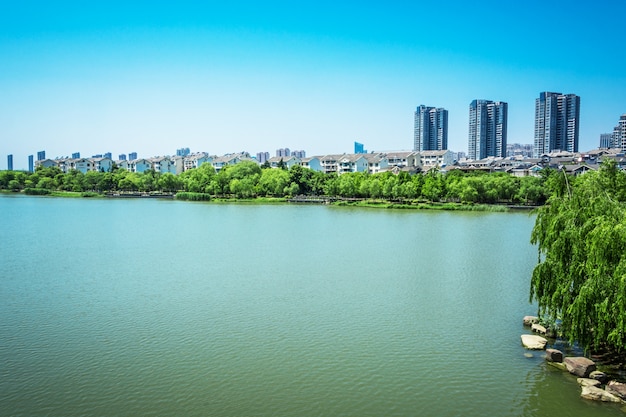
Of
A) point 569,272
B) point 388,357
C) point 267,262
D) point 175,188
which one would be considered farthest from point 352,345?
point 175,188

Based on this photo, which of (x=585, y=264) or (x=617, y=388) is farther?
(x=585, y=264)

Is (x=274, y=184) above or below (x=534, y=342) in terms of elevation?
above

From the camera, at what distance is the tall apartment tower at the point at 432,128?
406ft

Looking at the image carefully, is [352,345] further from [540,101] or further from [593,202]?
[540,101]

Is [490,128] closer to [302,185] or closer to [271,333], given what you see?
[302,185]

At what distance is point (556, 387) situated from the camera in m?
8.81

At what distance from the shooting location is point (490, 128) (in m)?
118

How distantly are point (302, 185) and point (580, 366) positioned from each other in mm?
52941

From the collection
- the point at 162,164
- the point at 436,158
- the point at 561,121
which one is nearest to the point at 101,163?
the point at 162,164

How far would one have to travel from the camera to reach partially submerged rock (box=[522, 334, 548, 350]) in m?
10.4

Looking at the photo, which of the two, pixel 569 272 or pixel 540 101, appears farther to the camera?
pixel 540 101

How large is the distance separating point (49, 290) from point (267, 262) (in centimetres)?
768

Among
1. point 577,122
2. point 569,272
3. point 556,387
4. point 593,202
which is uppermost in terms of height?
point 577,122

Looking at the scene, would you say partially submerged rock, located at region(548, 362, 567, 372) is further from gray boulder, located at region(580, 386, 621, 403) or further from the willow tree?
gray boulder, located at region(580, 386, 621, 403)
